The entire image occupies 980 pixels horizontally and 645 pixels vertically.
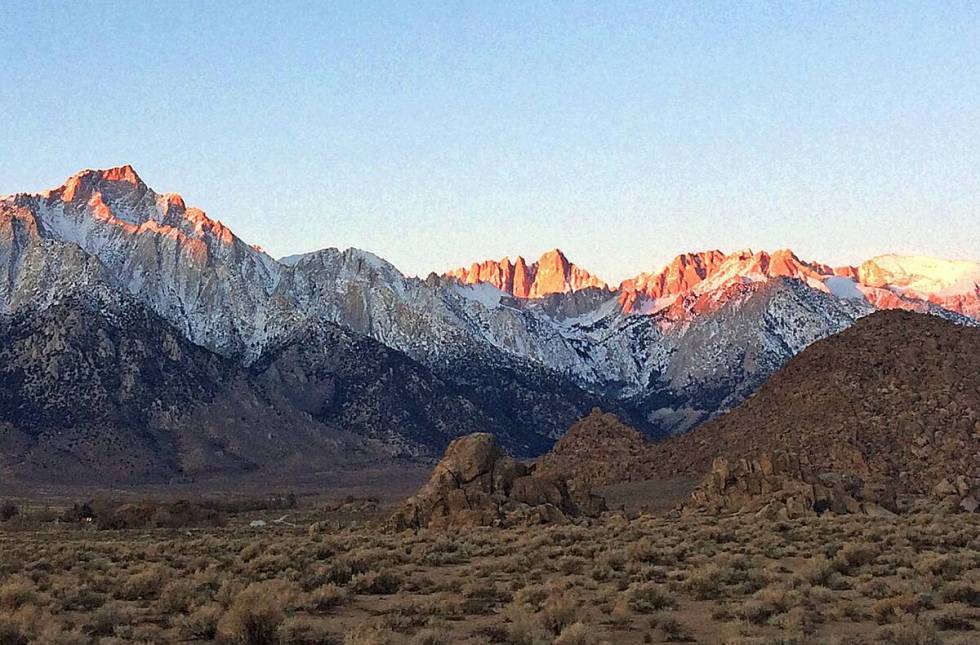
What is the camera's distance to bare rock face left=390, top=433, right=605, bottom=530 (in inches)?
2422

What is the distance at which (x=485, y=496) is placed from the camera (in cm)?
6378

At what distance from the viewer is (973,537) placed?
4050 cm

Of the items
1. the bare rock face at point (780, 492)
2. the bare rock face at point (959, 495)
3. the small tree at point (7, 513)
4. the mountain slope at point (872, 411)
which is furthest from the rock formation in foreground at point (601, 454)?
the small tree at point (7, 513)

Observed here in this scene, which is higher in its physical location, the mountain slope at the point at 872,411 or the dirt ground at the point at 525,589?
the mountain slope at the point at 872,411

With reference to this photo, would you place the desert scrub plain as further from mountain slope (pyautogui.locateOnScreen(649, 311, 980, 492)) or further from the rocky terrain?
mountain slope (pyautogui.locateOnScreen(649, 311, 980, 492))

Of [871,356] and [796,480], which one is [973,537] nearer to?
[796,480]

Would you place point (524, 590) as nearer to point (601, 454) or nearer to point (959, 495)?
point (959, 495)

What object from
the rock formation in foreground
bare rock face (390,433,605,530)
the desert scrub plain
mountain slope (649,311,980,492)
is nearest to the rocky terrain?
mountain slope (649,311,980,492)

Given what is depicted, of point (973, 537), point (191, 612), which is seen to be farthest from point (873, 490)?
point (191, 612)

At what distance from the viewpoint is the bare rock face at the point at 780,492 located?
5928 centimetres

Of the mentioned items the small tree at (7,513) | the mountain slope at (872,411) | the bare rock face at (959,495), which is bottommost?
the small tree at (7,513)

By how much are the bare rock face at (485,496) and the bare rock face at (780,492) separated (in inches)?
320

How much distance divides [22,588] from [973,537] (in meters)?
32.3

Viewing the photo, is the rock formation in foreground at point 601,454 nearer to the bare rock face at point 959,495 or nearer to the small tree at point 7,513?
the bare rock face at point 959,495
